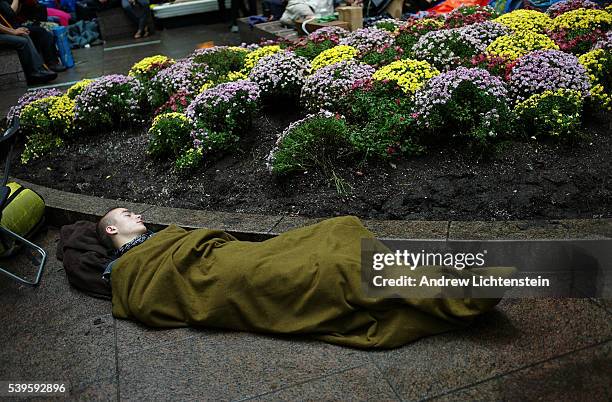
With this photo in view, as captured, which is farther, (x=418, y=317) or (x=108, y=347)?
(x=108, y=347)

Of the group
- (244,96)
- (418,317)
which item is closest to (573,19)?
(244,96)

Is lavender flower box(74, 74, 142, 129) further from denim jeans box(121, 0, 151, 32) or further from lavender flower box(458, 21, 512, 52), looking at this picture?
denim jeans box(121, 0, 151, 32)

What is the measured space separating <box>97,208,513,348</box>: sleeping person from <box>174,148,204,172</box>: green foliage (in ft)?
4.57

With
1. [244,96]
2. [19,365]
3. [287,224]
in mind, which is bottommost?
[19,365]

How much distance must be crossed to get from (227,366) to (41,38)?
31.3 ft

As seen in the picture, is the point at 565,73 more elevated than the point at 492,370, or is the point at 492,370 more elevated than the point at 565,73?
the point at 565,73

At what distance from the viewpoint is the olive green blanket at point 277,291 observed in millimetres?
2832

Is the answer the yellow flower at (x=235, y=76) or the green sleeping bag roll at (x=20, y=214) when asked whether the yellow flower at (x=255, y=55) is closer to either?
the yellow flower at (x=235, y=76)

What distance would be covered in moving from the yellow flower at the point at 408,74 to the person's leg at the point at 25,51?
7056 mm

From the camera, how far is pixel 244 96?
511 centimetres

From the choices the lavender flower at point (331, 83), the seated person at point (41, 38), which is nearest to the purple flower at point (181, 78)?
the lavender flower at point (331, 83)

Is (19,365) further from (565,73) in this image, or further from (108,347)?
(565,73)

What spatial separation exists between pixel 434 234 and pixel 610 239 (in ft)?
3.03

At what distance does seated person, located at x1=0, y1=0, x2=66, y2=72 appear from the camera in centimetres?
991
